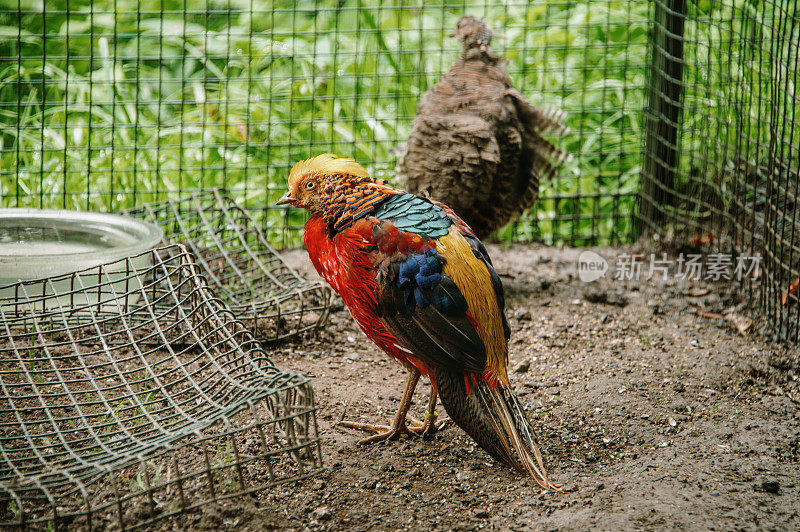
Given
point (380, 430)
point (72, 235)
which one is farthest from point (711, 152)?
point (72, 235)

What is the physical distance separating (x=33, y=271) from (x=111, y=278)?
0.39m

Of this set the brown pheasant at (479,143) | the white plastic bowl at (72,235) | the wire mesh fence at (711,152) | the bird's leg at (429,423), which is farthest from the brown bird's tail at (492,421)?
the wire mesh fence at (711,152)

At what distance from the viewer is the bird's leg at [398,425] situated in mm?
3270

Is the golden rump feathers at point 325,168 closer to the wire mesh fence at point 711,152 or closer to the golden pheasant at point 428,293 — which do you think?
the golden pheasant at point 428,293

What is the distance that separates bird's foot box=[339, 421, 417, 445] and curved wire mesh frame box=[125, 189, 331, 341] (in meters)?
0.73

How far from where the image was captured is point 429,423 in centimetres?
334

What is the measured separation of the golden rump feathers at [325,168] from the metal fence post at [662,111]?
2.42 meters

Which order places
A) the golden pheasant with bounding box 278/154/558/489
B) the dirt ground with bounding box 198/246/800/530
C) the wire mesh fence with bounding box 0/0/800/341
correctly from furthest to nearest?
1. the wire mesh fence with bounding box 0/0/800/341
2. the golden pheasant with bounding box 278/154/558/489
3. the dirt ground with bounding box 198/246/800/530

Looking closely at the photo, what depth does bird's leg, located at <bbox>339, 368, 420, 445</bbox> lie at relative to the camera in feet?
10.7

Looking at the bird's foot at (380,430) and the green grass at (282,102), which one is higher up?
the green grass at (282,102)

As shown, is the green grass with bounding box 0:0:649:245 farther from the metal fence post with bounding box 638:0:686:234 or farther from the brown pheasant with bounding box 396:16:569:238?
the brown pheasant with bounding box 396:16:569:238

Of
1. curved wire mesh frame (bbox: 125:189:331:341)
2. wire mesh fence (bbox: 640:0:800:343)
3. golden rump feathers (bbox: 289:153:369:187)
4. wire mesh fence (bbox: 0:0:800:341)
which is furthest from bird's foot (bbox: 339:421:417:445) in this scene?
wire mesh fence (bbox: 640:0:800:343)

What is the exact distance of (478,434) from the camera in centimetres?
294

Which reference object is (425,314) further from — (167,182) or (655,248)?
(167,182)
